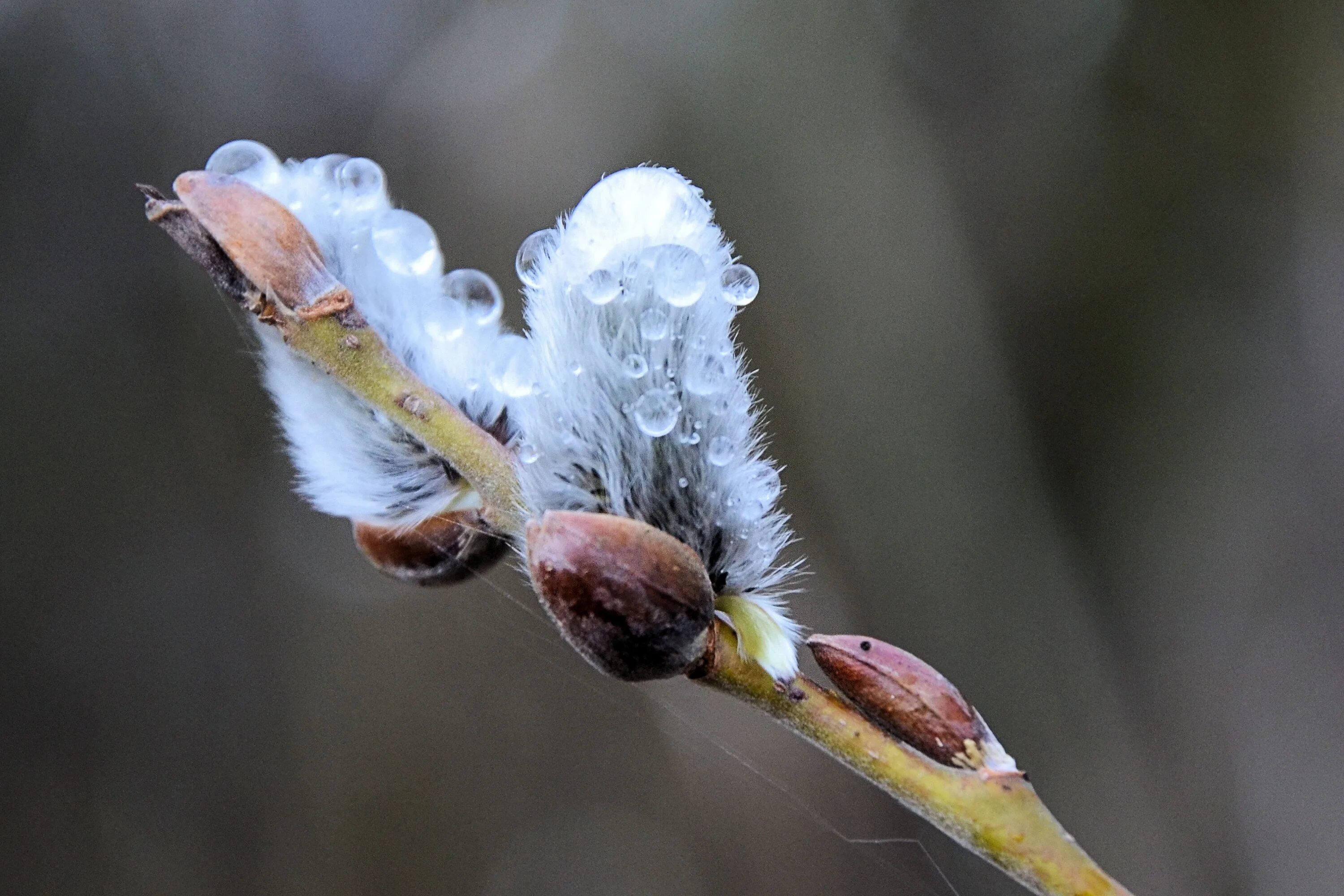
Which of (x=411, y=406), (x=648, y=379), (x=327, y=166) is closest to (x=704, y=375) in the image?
(x=648, y=379)

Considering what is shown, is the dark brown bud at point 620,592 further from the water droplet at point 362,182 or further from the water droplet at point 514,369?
the water droplet at point 362,182

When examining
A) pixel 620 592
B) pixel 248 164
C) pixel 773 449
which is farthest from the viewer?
pixel 773 449

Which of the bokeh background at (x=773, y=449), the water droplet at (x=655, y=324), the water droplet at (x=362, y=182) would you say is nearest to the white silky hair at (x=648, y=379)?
the water droplet at (x=655, y=324)

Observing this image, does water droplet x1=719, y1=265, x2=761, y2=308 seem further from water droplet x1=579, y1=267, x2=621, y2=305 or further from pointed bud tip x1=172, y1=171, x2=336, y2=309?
pointed bud tip x1=172, y1=171, x2=336, y2=309

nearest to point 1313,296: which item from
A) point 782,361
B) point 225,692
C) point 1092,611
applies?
point 1092,611

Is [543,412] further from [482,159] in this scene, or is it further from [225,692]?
[225,692]

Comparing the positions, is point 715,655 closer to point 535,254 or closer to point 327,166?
point 535,254
